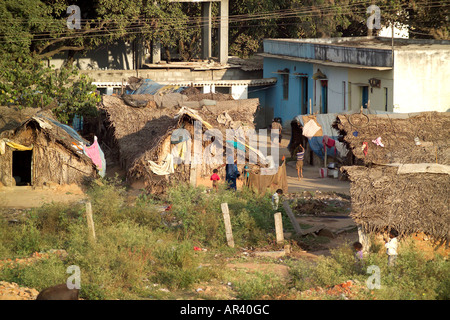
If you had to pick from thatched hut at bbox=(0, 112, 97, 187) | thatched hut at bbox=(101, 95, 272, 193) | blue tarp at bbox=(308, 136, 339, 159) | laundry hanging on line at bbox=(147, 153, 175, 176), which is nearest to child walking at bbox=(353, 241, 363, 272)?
thatched hut at bbox=(101, 95, 272, 193)

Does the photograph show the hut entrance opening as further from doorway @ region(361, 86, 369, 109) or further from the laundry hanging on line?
doorway @ region(361, 86, 369, 109)

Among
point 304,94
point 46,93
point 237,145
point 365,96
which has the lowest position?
point 237,145

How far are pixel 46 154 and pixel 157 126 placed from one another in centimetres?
401

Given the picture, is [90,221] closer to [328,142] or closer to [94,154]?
[94,154]

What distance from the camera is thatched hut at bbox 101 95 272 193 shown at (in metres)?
18.7

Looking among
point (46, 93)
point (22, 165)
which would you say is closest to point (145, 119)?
point (46, 93)

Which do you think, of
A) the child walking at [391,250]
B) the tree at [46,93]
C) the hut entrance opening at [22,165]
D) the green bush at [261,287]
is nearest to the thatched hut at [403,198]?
the child walking at [391,250]

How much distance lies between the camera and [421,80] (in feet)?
77.1

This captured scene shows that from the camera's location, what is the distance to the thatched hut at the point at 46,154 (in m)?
19.2

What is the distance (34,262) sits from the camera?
40.2 ft

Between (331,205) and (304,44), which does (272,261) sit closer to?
(331,205)
